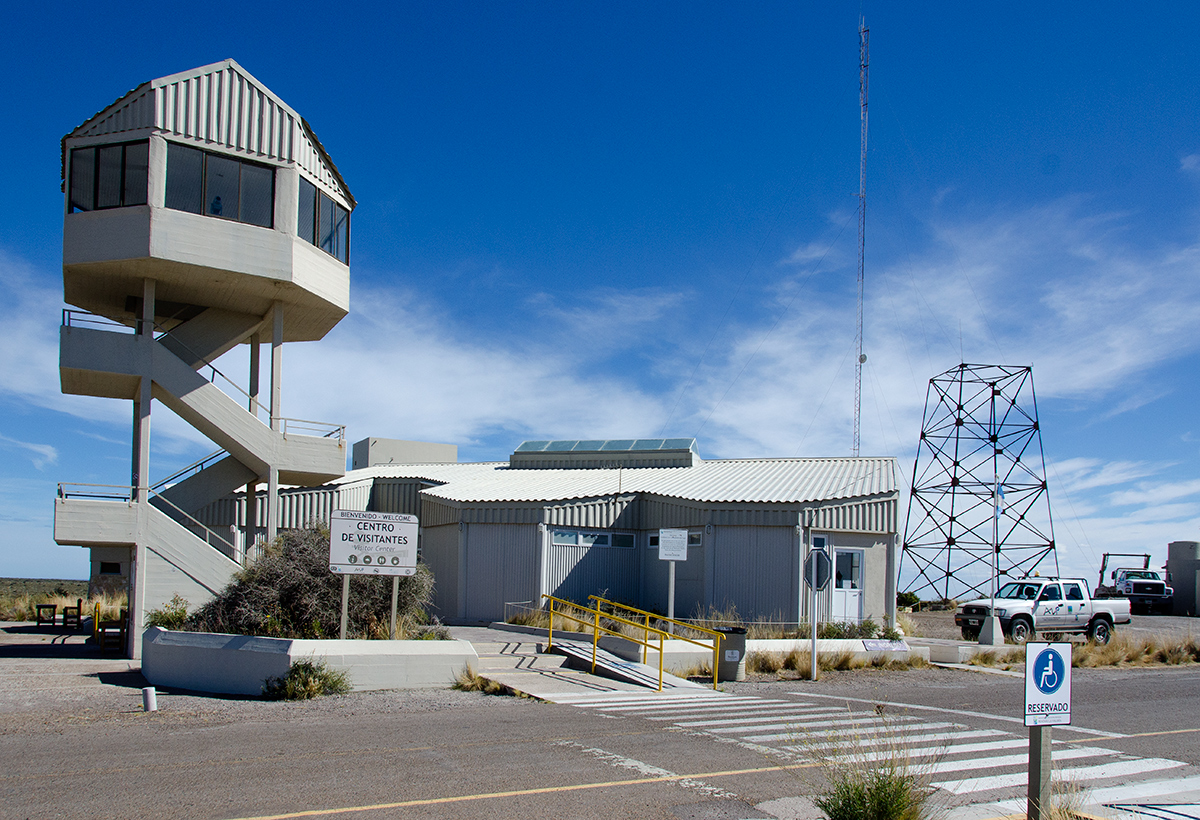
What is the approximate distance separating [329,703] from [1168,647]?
2283 centimetres

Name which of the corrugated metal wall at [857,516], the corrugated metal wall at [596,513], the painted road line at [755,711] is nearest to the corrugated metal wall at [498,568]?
the corrugated metal wall at [596,513]

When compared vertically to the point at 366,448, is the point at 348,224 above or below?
above

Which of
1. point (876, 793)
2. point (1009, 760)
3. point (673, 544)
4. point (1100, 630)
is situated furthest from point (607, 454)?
point (876, 793)

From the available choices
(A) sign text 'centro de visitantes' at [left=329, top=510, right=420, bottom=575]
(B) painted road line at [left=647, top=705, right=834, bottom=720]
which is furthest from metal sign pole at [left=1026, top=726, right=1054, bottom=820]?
(A) sign text 'centro de visitantes' at [left=329, top=510, right=420, bottom=575]

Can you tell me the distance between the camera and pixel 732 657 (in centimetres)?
1750

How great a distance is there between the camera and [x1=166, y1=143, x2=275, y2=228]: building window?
67.8ft

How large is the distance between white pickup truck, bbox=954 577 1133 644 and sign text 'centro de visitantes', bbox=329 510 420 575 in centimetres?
1787

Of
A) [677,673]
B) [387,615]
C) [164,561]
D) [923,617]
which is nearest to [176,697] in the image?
[387,615]

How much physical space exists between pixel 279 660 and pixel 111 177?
12.8 metres

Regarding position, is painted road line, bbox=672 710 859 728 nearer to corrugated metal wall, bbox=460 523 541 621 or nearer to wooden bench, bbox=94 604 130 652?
corrugated metal wall, bbox=460 523 541 621

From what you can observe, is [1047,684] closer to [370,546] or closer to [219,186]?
[370,546]

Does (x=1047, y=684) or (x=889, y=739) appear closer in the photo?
(x=1047, y=684)

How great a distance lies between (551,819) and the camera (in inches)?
274

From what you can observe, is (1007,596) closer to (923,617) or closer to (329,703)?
(923,617)
